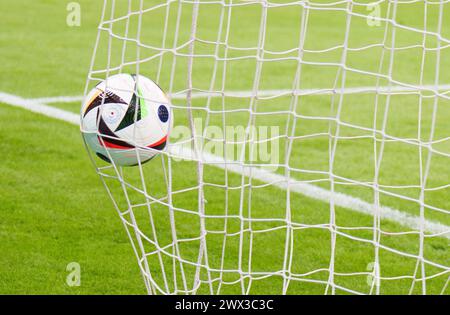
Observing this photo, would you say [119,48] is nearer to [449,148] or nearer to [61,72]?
[61,72]

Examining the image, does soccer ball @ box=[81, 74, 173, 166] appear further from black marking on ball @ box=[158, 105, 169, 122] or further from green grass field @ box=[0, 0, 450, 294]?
green grass field @ box=[0, 0, 450, 294]

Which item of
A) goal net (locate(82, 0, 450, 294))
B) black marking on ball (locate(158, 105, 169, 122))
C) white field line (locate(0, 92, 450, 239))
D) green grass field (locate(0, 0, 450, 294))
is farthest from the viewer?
white field line (locate(0, 92, 450, 239))

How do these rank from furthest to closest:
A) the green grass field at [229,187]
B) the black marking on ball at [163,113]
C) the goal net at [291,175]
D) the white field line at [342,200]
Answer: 1. the white field line at [342,200]
2. the green grass field at [229,187]
3. the black marking on ball at [163,113]
4. the goal net at [291,175]

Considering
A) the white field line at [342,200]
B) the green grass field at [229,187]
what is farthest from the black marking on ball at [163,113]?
the white field line at [342,200]

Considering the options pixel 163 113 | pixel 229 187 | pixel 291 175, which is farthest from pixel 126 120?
pixel 291 175

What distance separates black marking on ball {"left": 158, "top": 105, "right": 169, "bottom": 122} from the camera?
3574mm

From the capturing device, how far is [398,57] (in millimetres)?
10180

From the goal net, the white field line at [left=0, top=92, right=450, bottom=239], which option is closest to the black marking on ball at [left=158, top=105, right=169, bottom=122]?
the goal net

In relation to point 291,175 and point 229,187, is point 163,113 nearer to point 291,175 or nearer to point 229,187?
point 229,187

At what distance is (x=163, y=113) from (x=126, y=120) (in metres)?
0.19

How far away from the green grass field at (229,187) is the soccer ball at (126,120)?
0.43ft

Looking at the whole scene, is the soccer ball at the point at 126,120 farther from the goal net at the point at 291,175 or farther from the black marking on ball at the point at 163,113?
the goal net at the point at 291,175

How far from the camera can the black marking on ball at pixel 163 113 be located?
3574 mm

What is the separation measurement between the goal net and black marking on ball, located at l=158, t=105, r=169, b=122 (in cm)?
16
